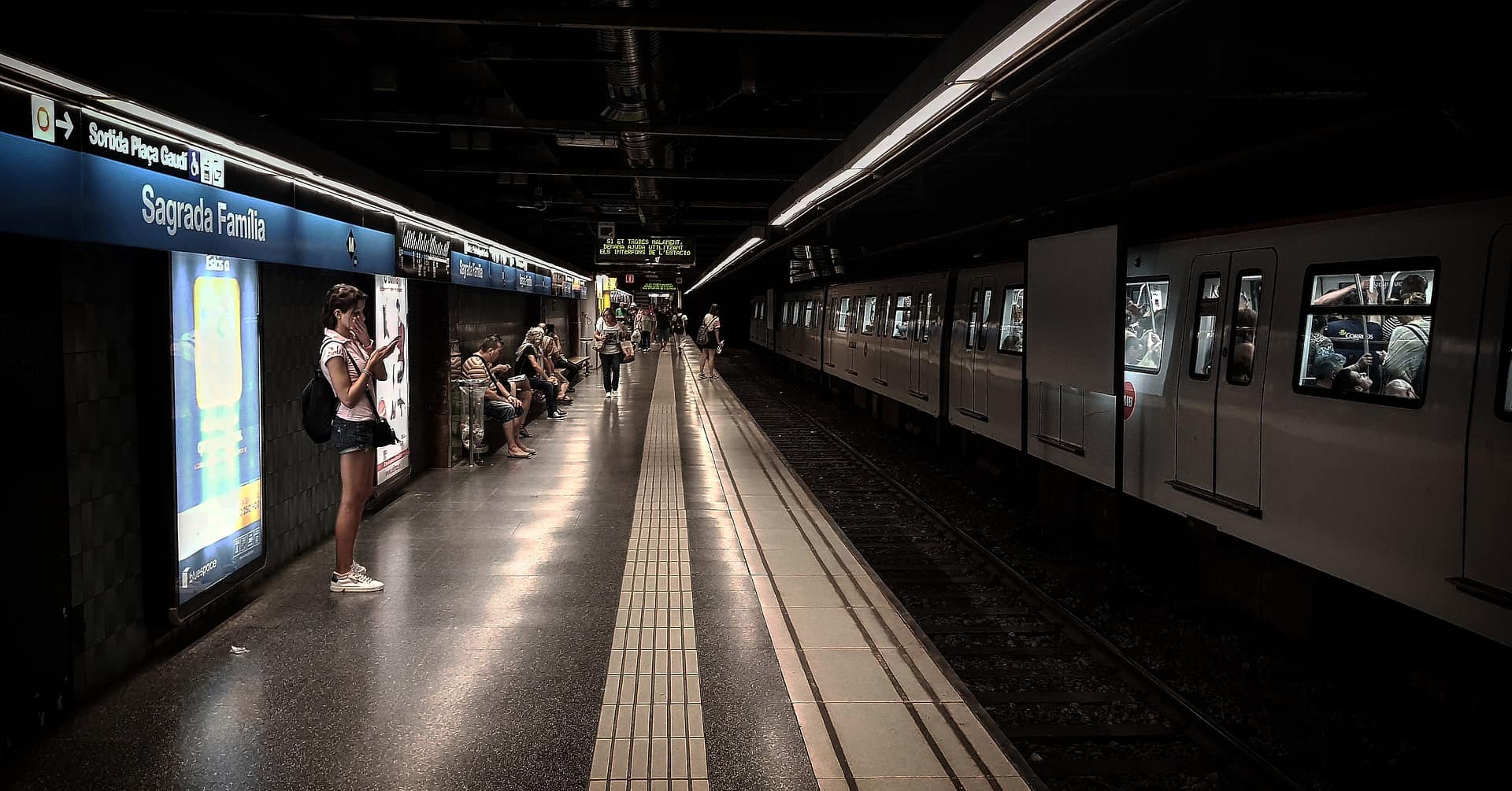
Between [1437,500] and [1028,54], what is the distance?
2.60 m

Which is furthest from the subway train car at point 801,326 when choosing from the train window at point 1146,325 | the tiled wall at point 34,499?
the tiled wall at point 34,499

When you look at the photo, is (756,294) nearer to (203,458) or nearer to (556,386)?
(556,386)

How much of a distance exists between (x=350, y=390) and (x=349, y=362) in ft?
0.50

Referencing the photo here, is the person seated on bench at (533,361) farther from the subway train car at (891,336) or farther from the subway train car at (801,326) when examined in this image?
the subway train car at (801,326)

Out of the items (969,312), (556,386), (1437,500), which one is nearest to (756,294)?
(556,386)

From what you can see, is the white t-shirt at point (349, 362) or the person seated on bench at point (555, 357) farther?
the person seated on bench at point (555, 357)

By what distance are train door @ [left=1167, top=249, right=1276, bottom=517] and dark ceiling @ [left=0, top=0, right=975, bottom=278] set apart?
2297 millimetres

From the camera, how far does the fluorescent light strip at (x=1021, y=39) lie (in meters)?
3.82

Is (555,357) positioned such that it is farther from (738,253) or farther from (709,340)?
(709,340)

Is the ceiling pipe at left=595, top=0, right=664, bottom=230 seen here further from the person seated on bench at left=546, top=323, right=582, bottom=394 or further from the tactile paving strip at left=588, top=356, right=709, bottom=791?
the person seated on bench at left=546, top=323, right=582, bottom=394

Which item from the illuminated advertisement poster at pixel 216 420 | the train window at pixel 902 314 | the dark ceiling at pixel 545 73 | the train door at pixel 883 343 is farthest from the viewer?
the train door at pixel 883 343

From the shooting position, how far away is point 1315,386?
5156mm

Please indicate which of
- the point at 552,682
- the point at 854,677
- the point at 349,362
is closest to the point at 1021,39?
the point at 854,677

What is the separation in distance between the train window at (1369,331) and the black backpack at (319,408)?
5.20 meters
